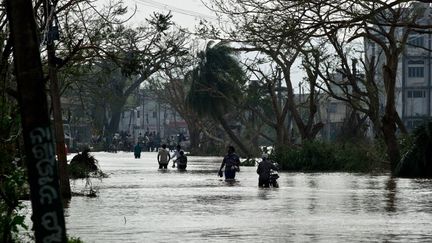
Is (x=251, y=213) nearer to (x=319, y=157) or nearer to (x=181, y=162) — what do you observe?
(x=181, y=162)

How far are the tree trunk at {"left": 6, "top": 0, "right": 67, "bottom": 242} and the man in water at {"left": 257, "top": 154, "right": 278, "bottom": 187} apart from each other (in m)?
27.1

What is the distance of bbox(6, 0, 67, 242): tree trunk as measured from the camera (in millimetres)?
9391

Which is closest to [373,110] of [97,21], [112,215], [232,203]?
[97,21]

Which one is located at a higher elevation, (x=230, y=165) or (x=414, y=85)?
(x=414, y=85)

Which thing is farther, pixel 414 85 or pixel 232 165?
pixel 414 85

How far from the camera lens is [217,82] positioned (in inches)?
3376

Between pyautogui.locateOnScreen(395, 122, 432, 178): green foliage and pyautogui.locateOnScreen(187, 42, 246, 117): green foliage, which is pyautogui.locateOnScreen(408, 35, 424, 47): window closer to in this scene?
pyautogui.locateOnScreen(187, 42, 246, 117): green foliage

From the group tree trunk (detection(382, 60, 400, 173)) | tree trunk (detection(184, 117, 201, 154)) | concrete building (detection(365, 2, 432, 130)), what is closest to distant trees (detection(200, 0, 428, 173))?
tree trunk (detection(382, 60, 400, 173))

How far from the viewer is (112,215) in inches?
961

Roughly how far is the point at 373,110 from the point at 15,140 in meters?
42.0

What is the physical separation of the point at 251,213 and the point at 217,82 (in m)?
61.1

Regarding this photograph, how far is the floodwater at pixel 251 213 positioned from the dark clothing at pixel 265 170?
0.48 m

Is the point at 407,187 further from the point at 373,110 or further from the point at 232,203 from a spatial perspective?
the point at 373,110

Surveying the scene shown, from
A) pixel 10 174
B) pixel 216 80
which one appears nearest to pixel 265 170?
pixel 10 174
